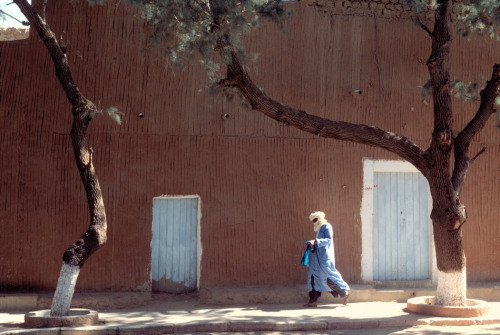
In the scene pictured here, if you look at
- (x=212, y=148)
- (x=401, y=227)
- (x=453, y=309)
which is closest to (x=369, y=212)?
(x=401, y=227)

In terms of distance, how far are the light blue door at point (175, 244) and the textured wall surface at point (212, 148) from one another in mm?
265

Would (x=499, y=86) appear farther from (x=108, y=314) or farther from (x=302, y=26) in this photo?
(x=108, y=314)

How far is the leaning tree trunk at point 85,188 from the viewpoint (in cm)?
833

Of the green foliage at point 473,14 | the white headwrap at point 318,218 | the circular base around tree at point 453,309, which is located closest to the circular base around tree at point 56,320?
the white headwrap at point 318,218

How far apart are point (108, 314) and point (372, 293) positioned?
4549mm

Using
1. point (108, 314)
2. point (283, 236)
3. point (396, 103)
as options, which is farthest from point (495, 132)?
point (108, 314)

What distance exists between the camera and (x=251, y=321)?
8.61m

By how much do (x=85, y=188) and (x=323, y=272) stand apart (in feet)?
13.3

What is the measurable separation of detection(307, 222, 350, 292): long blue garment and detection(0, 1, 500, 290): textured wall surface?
2.96 feet

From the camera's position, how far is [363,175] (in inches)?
Answer: 448

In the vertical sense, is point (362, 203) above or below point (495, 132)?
below

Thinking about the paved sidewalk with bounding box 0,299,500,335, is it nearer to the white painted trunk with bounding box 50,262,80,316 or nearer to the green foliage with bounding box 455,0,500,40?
the white painted trunk with bounding box 50,262,80,316

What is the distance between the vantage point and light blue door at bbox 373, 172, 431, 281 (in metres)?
11.5

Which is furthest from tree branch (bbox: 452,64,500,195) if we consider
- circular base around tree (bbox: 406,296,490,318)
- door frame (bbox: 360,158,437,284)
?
door frame (bbox: 360,158,437,284)
